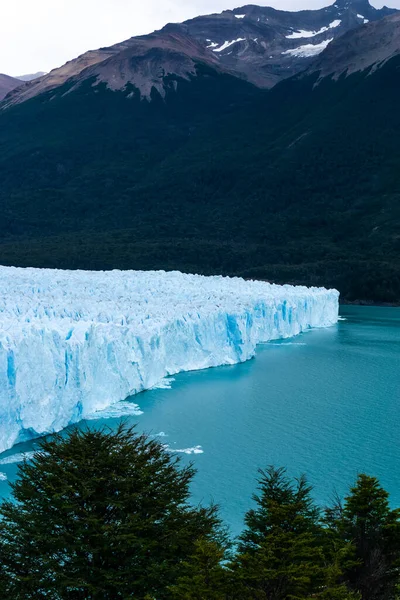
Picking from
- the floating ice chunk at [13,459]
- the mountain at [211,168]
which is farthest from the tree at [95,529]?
the mountain at [211,168]

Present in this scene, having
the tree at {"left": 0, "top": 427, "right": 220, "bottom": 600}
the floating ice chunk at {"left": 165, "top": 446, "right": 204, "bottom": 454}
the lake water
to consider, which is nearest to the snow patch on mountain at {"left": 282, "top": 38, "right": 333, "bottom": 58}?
the lake water

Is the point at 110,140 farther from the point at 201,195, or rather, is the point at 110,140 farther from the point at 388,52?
the point at 388,52

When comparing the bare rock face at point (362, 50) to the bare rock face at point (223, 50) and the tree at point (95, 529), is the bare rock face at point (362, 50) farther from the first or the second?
the tree at point (95, 529)

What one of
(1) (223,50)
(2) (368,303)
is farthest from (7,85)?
(2) (368,303)

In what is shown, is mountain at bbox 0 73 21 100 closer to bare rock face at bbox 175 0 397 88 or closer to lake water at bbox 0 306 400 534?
bare rock face at bbox 175 0 397 88

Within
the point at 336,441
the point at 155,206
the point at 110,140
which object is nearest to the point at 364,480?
the point at 336,441
